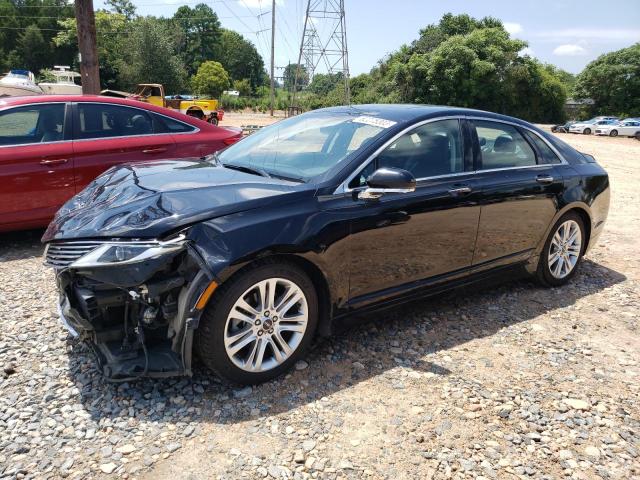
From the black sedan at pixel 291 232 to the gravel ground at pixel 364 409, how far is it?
263 millimetres

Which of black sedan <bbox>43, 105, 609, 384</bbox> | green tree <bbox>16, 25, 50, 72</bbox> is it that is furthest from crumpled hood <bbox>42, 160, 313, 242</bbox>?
green tree <bbox>16, 25, 50, 72</bbox>

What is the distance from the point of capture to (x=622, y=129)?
37.2m

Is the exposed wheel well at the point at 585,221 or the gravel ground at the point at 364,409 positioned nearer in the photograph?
the gravel ground at the point at 364,409

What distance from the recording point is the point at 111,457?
93.1 inches

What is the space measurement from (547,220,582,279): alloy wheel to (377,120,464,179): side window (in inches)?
59.2

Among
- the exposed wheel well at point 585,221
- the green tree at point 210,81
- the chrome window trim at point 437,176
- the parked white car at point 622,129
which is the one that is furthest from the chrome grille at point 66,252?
the green tree at point 210,81

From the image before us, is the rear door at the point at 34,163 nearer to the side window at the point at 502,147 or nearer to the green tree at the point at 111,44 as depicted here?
the side window at the point at 502,147

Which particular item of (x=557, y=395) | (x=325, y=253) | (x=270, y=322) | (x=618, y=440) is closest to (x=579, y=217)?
(x=557, y=395)

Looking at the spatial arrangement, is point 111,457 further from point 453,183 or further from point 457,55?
point 457,55

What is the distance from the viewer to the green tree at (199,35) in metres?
95.7

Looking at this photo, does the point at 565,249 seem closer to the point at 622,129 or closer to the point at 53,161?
the point at 53,161

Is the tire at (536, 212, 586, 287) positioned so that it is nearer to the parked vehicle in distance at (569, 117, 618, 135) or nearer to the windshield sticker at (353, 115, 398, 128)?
the windshield sticker at (353, 115, 398, 128)

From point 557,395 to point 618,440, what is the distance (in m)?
0.42

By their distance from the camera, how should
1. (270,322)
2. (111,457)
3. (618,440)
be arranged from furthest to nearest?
(270,322)
(618,440)
(111,457)
